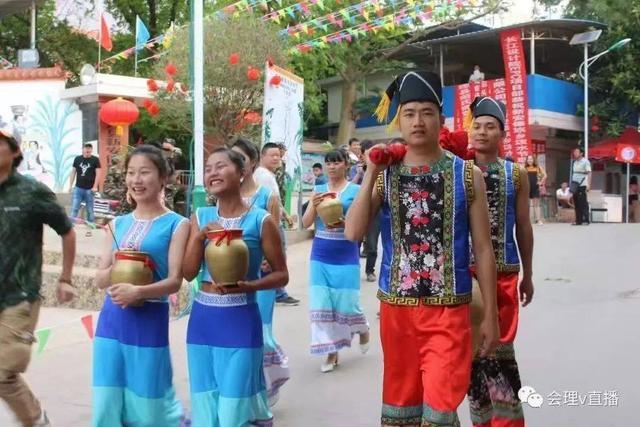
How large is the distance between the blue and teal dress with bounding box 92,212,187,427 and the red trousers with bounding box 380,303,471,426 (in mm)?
1001

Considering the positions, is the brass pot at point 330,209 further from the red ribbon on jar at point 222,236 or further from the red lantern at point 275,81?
the red lantern at point 275,81

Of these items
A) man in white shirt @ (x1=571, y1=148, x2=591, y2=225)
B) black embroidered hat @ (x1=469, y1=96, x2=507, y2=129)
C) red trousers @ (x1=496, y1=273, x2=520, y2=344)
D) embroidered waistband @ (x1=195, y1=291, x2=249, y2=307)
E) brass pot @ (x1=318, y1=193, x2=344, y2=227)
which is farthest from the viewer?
man in white shirt @ (x1=571, y1=148, x2=591, y2=225)

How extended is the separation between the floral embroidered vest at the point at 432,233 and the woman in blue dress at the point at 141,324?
1008 mm

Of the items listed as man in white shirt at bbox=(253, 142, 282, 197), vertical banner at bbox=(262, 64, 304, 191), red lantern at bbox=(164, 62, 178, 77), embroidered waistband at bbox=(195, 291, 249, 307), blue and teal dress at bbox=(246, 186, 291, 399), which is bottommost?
blue and teal dress at bbox=(246, 186, 291, 399)

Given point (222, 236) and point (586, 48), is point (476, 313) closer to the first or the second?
point (222, 236)

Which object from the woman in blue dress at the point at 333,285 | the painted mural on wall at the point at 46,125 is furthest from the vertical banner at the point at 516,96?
the woman in blue dress at the point at 333,285

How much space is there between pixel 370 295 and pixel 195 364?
5.63 meters

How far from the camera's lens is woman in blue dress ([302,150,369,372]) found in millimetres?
5641

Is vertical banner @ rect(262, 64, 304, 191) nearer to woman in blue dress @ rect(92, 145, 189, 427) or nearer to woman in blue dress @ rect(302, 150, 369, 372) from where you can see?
woman in blue dress @ rect(302, 150, 369, 372)

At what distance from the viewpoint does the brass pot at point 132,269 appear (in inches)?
123

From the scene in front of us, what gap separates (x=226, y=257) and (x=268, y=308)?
1449 millimetres

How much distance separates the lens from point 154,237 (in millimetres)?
3340

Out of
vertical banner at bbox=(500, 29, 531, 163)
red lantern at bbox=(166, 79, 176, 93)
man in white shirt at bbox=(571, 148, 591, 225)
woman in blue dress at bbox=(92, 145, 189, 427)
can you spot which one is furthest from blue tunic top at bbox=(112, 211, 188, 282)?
vertical banner at bbox=(500, 29, 531, 163)

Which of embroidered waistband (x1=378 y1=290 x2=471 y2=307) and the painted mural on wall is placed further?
the painted mural on wall
